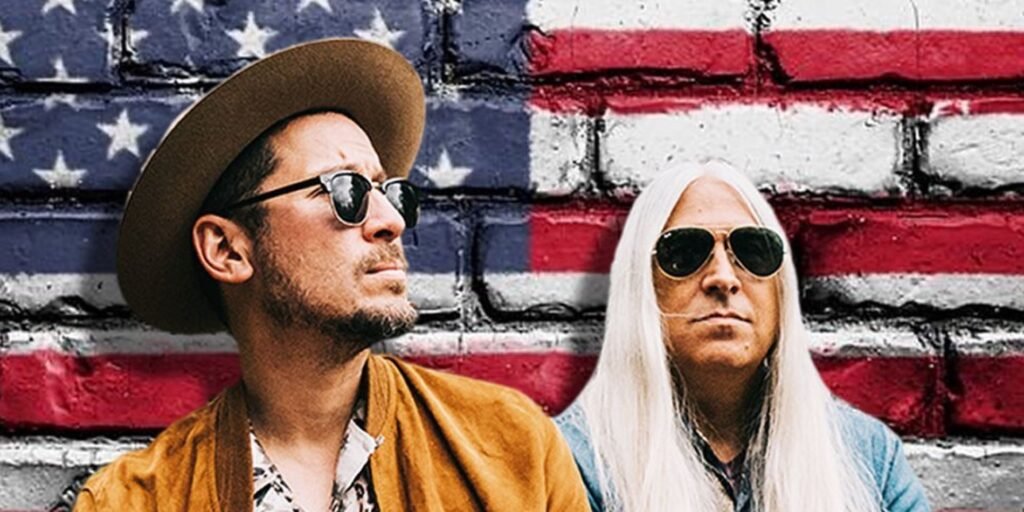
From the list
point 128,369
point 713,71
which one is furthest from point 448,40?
point 128,369

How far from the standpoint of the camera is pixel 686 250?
160cm

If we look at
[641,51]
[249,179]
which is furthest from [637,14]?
[249,179]

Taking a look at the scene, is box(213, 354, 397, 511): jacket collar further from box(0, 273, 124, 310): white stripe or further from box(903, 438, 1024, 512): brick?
box(903, 438, 1024, 512): brick

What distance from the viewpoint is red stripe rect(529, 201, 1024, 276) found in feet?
5.73

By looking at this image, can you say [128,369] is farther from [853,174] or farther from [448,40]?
[853,174]

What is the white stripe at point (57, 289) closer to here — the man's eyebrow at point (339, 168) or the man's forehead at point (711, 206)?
the man's eyebrow at point (339, 168)

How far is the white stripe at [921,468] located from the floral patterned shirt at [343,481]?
0.27 metres

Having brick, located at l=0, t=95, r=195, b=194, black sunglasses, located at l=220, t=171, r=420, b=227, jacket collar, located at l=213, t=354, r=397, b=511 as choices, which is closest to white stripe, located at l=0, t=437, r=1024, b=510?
jacket collar, located at l=213, t=354, r=397, b=511

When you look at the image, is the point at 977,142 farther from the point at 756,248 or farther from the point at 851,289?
the point at 756,248

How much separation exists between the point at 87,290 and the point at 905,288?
1067 mm

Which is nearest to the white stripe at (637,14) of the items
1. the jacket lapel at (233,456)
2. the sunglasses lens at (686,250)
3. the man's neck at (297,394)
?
the sunglasses lens at (686,250)

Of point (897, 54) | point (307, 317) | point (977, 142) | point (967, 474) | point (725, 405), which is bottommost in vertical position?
point (967, 474)

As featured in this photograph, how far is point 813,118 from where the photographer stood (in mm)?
1760

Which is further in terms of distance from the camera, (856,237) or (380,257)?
(856,237)
